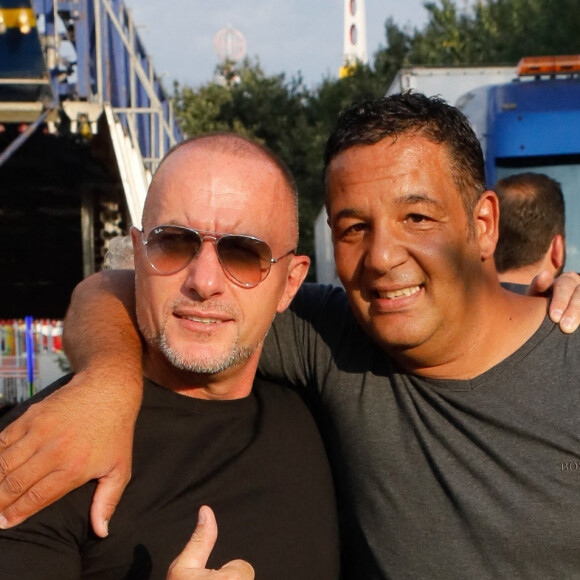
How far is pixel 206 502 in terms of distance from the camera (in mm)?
2035

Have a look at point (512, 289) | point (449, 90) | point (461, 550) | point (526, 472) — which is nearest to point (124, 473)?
point (461, 550)

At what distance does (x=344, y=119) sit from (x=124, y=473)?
1.22 meters

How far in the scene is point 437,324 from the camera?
7.45ft

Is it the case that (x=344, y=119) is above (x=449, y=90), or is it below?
below

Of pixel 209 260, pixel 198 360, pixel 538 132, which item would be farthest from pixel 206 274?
pixel 538 132

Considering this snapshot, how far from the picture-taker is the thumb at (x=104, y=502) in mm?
1844

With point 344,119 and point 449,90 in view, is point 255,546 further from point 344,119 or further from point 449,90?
point 449,90

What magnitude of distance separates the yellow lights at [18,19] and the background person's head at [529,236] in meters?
5.07

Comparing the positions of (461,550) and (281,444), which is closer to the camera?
(461,550)

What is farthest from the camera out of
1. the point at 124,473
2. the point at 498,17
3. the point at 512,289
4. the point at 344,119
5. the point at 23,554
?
the point at 498,17

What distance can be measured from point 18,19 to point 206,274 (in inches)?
248

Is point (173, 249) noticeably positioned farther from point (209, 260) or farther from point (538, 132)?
point (538, 132)

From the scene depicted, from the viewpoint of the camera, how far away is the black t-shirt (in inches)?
72.6

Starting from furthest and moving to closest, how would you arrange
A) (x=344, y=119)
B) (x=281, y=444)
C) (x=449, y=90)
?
1. (x=449, y=90)
2. (x=344, y=119)
3. (x=281, y=444)
